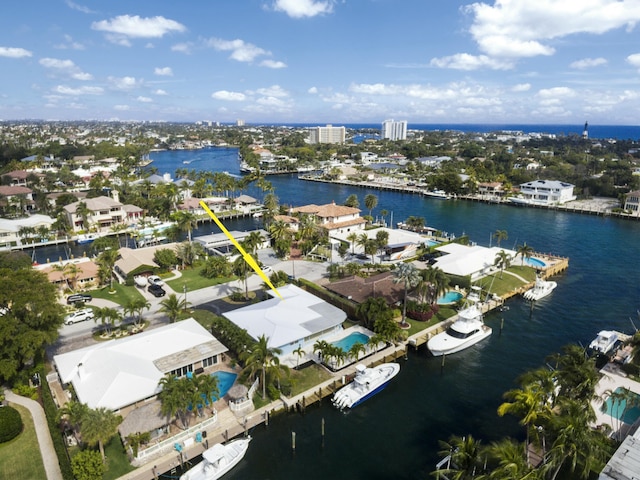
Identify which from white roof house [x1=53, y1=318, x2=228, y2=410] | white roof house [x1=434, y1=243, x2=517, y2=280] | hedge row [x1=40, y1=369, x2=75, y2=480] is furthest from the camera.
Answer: white roof house [x1=434, y1=243, x2=517, y2=280]

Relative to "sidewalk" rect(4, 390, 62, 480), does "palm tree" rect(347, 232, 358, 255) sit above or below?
above

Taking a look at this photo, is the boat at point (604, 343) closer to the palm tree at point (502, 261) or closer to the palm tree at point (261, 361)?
the palm tree at point (502, 261)

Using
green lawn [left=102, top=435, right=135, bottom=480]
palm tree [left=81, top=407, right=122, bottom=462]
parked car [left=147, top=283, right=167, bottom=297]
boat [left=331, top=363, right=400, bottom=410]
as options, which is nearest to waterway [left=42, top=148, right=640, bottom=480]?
boat [left=331, top=363, right=400, bottom=410]

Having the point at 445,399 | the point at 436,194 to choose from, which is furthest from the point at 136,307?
the point at 436,194

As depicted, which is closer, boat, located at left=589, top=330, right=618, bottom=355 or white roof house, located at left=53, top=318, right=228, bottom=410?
white roof house, located at left=53, top=318, right=228, bottom=410

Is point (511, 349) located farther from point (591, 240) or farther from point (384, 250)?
point (591, 240)

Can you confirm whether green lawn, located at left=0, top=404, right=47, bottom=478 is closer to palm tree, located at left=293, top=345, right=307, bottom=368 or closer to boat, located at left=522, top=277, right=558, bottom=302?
palm tree, located at left=293, top=345, right=307, bottom=368

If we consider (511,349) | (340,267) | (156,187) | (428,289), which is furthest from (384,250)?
(156,187)

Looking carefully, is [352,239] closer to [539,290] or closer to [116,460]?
[539,290]
